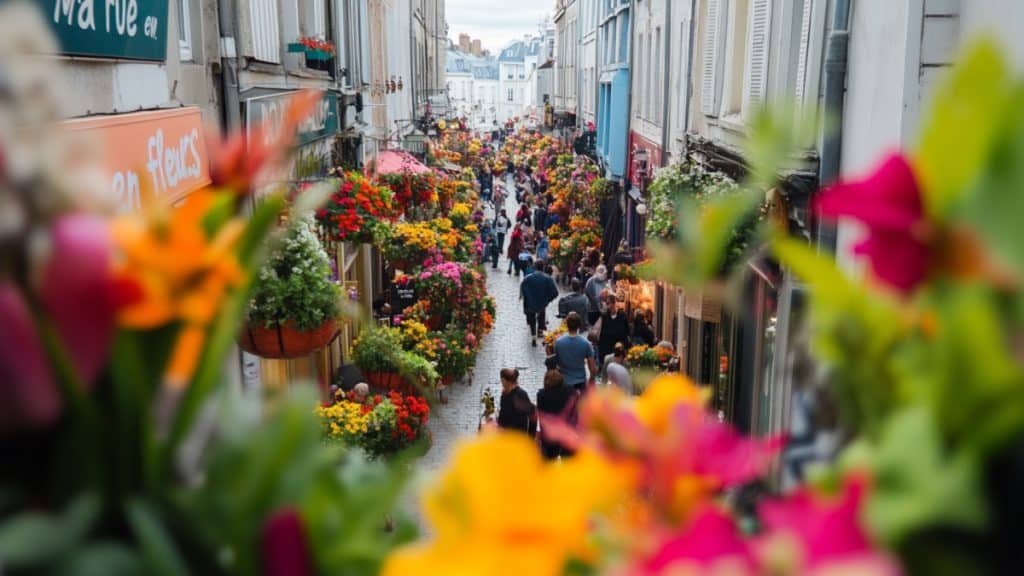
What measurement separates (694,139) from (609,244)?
1008 centimetres

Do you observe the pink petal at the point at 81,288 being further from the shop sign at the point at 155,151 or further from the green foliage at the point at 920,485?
the shop sign at the point at 155,151

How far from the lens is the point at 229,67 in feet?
22.3

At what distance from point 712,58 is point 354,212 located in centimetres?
460

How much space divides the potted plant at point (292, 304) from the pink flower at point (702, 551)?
4930 millimetres

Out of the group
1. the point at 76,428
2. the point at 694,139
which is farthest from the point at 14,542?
the point at 694,139

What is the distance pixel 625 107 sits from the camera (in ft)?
65.3

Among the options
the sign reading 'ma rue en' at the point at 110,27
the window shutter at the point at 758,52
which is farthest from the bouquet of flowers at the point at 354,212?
the window shutter at the point at 758,52

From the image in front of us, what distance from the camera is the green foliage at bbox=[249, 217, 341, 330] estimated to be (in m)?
5.52

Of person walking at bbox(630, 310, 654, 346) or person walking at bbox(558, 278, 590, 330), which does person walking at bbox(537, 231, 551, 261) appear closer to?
person walking at bbox(558, 278, 590, 330)

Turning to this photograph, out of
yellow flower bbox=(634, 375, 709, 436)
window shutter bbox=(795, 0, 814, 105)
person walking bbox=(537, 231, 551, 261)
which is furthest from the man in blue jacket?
yellow flower bbox=(634, 375, 709, 436)

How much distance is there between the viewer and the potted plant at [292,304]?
554cm

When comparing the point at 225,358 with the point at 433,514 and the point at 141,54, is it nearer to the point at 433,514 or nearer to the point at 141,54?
the point at 433,514

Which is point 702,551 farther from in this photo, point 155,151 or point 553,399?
point 553,399

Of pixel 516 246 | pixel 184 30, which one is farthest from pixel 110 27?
→ pixel 516 246
